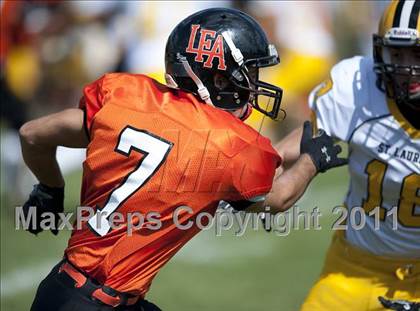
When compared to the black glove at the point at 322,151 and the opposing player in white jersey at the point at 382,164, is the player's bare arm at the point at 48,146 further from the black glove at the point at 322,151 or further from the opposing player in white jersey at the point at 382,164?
the opposing player in white jersey at the point at 382,164

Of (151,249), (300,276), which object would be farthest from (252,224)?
(151,249)

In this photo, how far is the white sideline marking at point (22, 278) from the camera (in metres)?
5.96

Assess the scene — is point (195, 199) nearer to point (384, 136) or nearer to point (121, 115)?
point (121, 115)

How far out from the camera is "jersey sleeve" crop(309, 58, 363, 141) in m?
4.12

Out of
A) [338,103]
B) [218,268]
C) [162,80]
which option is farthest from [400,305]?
[162,80]

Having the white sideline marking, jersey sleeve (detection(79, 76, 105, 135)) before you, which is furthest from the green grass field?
jersey sleeve (detection(79, 76, 105, 135))

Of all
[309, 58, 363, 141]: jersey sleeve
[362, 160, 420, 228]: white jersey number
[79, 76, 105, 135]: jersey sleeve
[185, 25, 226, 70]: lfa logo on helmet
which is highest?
[185, 25, 226, 70]: lfa logo on helmet

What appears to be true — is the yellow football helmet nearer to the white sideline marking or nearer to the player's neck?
the player's neck

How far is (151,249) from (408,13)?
159 centimetres

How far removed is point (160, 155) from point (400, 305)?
4.37ft

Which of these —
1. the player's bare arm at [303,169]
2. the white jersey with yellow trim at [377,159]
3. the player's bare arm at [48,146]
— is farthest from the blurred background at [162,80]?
the player's bare arm at [303,169]

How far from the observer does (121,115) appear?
11.0 feet

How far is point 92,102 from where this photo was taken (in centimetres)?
345

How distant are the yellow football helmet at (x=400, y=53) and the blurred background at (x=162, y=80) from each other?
218 centimetres
